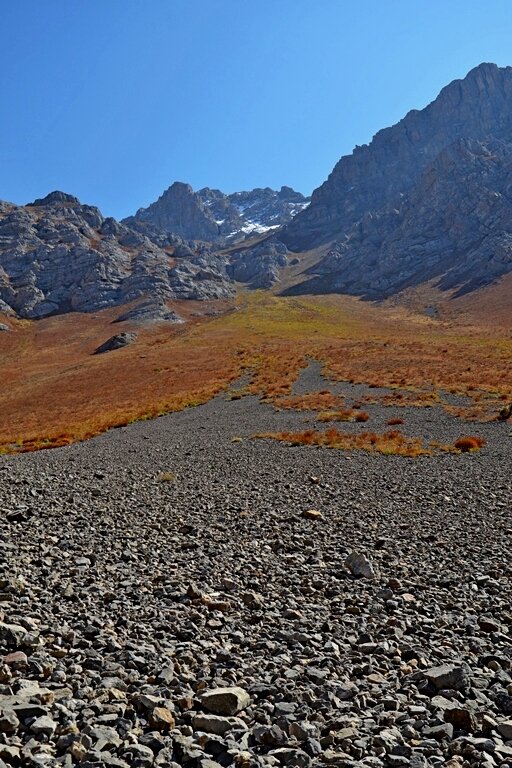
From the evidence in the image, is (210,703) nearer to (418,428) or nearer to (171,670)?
(171,670)

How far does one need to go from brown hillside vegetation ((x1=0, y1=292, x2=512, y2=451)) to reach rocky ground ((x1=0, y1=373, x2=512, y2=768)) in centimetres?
2484

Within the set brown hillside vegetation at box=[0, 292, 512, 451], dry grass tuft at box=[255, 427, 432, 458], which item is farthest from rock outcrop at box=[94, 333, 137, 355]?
dry grass tuft at box=[255, 427, 432, 458]

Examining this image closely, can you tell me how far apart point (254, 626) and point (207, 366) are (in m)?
72.1

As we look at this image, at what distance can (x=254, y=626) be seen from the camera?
8383 millimetres

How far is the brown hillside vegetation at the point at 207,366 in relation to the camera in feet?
164

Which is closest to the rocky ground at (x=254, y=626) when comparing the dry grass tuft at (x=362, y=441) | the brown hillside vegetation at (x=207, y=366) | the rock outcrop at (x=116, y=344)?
the dry grass tuft at (x=362, y=441)

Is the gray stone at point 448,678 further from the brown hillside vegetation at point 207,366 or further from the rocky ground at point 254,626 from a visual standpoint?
the brown hillside vegetation at point 207,366

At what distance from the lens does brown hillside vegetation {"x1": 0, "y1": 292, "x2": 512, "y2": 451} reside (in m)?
50.1

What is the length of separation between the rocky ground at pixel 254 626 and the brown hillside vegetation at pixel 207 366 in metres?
24.8

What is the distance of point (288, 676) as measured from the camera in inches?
267

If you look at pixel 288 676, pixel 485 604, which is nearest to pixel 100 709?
pixel 288 676

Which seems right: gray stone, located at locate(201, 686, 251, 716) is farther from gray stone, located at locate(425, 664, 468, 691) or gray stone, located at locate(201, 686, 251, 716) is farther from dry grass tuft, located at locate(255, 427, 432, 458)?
dry grass tuft, located at locate(255, 427, 432, 458)

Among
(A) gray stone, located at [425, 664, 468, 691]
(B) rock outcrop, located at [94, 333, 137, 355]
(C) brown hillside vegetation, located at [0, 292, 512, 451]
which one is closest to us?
(A) gray stone, located at [425, 664, 468, 691]

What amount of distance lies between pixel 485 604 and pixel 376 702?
4297 mm
